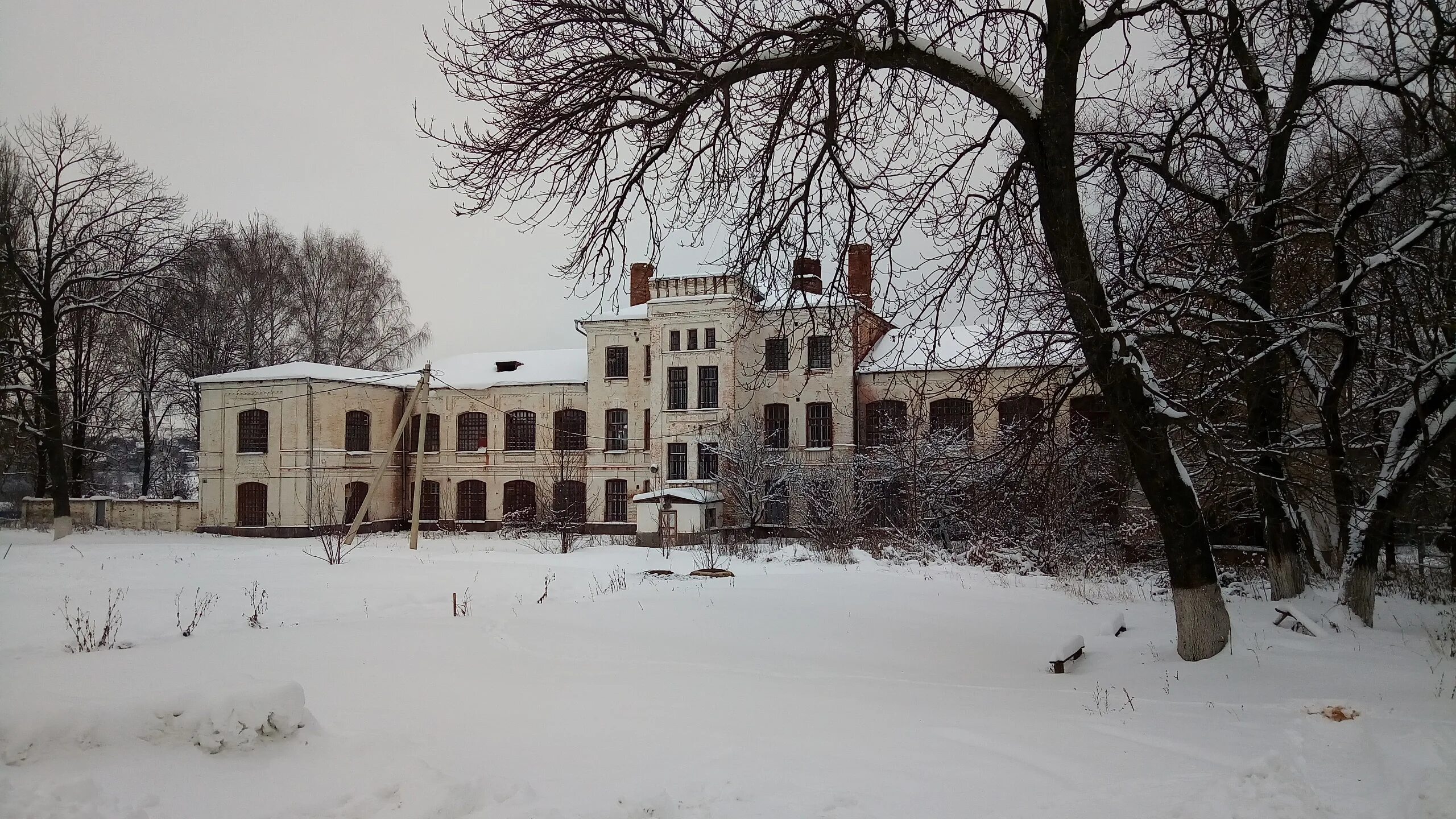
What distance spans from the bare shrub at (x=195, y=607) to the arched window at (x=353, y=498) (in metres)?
18.6

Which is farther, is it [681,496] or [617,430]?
[617,430]

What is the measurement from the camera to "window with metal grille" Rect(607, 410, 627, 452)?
32875 millimetres

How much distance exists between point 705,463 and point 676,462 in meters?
1.24

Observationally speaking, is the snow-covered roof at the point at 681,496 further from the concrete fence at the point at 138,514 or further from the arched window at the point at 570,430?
the concrete fence at the point at 138,514

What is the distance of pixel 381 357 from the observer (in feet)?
131

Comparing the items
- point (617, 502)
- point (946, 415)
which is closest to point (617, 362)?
point (617, 502)

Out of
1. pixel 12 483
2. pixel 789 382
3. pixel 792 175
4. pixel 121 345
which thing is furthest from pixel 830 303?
pixel 789 382

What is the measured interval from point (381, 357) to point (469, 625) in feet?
106

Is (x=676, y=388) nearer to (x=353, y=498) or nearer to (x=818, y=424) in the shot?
(x=818, y=424)

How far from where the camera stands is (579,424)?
1329 inches

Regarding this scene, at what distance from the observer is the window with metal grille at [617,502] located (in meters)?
32.5

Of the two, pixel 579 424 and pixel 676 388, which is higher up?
pixel 676 388

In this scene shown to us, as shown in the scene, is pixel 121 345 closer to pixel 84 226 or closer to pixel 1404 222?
pixel 84 226

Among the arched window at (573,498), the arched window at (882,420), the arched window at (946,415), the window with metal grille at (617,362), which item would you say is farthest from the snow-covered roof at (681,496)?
the arched window at (946,415)
